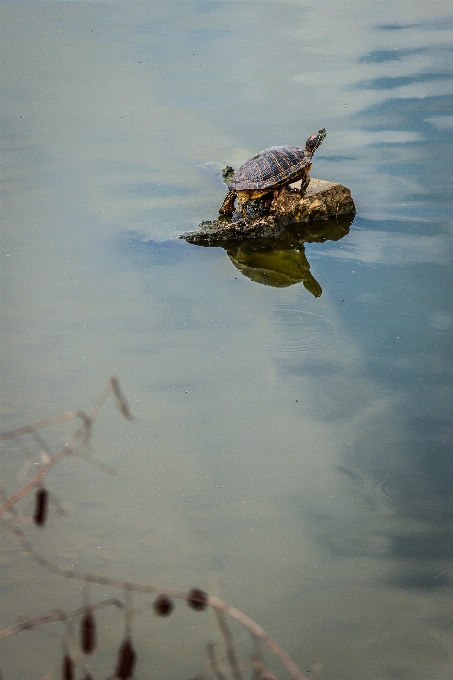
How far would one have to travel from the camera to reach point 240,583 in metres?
3.43

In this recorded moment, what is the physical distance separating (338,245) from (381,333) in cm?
149

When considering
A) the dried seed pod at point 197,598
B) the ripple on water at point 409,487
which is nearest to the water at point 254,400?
the ripple on water at point 409,487

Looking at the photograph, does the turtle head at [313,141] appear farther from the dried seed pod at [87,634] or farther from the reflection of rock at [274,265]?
the dried seed pod at [87,634]

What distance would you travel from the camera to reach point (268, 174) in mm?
6691

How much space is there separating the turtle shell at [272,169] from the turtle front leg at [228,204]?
0.10 metres

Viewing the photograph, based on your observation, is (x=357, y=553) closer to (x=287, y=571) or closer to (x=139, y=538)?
(x=287, y=571)

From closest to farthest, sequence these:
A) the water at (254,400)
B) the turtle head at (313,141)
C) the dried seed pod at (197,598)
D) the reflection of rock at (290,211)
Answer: the dried seed pod at (197,598) < the water at (254,400) < the reflection of rock at (290,211) < the turtle head at (313,141)

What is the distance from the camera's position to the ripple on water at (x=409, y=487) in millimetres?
3824

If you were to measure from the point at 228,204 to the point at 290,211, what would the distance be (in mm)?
572

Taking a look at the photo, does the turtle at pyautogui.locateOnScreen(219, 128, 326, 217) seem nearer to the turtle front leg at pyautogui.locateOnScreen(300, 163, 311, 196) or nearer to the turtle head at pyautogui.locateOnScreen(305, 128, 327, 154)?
the turtle front leg at pyautogui.locateOnScreen(300, 163, 311, 196)

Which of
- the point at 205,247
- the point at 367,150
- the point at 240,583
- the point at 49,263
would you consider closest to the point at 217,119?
the point at 367,150

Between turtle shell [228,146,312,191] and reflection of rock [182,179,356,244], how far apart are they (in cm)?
Answer: 17

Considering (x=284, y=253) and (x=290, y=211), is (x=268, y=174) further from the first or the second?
(x=284, y=253)

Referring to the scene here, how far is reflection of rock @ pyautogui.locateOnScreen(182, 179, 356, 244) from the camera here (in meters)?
6.63
